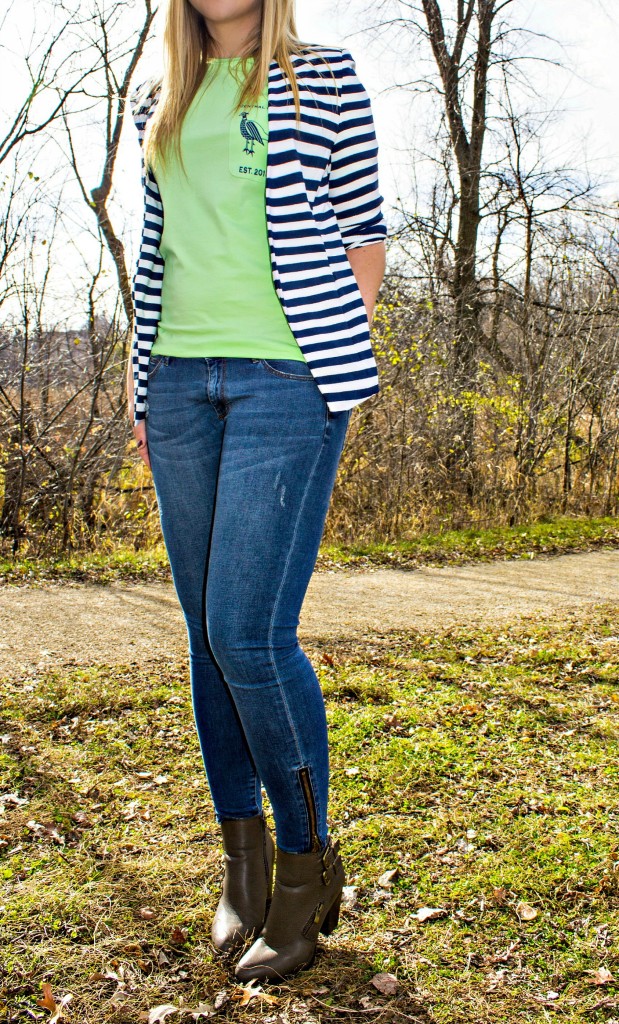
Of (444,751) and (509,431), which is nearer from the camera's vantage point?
(444,751)

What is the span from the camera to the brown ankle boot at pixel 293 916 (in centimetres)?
182

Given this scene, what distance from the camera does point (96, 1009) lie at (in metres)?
1.85

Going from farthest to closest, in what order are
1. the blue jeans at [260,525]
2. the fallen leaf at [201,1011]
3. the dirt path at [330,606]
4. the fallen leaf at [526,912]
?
the dirt path at [330,606], the fallen leaf at [526,912], the fallen leaf at [201,1011], the blue jeans at [260,525]

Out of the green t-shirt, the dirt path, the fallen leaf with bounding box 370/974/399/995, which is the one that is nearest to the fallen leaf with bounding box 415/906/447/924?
the fallen leaf with bounding box 370/974/399/995

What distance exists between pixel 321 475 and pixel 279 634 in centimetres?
35

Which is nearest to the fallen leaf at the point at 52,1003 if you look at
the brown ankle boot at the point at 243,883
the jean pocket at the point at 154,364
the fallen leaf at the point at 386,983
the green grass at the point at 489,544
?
the brown ankle boot at the point at 243,883

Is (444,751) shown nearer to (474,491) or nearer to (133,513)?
(133,513)

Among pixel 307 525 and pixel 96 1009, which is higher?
pixel 307 525

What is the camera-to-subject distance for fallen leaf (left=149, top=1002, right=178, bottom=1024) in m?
1.83

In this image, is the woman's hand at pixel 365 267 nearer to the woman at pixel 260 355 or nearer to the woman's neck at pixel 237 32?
the woman at pixel 260 355

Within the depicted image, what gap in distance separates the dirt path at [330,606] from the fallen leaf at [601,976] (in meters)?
2.87

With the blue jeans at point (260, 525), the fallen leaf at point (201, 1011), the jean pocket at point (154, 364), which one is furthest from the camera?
the jean pocket at point (154, 364)

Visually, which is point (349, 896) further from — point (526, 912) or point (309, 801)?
point (309, 801)

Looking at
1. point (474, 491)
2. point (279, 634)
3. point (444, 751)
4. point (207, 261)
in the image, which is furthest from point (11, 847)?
point (474, 491)
